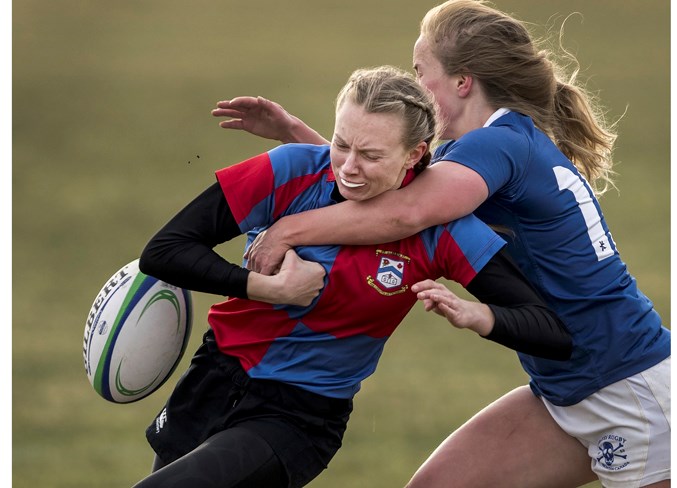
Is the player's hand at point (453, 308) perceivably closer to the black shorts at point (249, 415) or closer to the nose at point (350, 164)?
the nose at point (350, 164)

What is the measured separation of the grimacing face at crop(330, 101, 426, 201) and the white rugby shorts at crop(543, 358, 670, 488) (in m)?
1.02

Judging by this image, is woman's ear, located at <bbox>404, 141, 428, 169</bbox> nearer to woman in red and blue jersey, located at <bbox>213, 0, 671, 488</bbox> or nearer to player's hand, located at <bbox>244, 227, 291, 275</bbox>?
woman in red and blue jersey, located at <bbox>213, 0, 671, 488</bbox>

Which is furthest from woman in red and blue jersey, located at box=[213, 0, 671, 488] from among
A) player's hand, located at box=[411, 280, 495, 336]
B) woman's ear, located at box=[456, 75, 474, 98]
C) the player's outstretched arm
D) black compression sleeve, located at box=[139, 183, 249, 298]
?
the player's outstretched arm

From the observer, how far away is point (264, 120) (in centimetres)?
438

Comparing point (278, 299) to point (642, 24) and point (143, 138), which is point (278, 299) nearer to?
point (143, 138)

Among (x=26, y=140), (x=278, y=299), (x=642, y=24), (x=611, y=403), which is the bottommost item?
(x=642, y=24)

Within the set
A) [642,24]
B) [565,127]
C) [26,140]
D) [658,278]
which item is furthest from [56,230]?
[642,24]

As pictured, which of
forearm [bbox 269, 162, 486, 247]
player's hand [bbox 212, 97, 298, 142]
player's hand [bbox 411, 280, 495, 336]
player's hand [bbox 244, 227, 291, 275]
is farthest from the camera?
player's hand [bbox 212, 97, 298, 142]

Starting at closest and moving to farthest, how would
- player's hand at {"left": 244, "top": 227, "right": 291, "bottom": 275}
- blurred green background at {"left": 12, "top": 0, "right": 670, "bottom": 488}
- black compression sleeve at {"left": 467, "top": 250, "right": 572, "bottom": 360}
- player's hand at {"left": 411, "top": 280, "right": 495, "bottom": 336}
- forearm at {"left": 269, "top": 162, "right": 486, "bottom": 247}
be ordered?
1. player's hand at {"left": 411, "top": 280, "right": 495, "bottom": 336}
2. black compression sleeve at {"left": 467, "top": 250, "right": 572, "bottom": 360}
3. forearm at {"left": 269, "top": 162, "right": 486, "bottom": 247}
4. player's hand at {"left": 244, "top": 227, "right": 291, "bottom": 275}
5. blurred green background at {"left": 12, "top": 0, "right": 670, "bottom": 488}

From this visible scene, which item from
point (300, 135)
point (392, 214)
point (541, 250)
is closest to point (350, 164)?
point (392, 214)

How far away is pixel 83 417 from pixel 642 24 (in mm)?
18237

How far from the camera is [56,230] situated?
36.5ft

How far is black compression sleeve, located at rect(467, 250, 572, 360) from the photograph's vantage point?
342 centimetres

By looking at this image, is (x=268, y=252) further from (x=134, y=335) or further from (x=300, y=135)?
(x=300, y=135)
